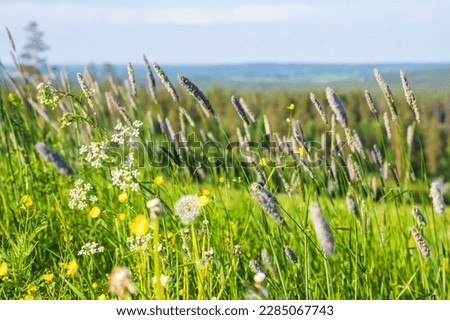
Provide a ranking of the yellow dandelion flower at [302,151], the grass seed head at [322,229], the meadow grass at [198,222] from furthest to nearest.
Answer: the yellow dandelion flower at [302,151] < the meadow grass at [198,222] < the grass seed head at [322,229]

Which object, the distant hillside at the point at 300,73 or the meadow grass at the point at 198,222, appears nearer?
the meadow grass at the point at 198,222

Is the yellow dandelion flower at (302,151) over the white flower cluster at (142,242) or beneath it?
over

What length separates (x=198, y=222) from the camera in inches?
101

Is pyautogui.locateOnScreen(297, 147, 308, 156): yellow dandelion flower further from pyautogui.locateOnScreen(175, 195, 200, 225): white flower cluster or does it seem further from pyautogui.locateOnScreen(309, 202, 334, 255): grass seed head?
pyautogui.locateOnScreen(309, 202, 334, 255): grass seed head

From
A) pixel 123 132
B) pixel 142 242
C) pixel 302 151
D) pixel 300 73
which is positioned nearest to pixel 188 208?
pixel 142 242

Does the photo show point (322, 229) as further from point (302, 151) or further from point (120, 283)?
point (302, 151)

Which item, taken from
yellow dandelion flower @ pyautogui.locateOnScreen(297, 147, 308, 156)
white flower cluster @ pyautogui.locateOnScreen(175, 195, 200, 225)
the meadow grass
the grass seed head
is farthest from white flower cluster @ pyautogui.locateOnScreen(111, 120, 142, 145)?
the grass seed head

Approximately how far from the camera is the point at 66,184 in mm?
2986

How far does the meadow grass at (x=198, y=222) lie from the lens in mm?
1929

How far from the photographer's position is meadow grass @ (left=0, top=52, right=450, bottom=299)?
193 centimetres

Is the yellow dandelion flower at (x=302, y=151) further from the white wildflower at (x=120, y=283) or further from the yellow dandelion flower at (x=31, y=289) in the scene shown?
the yellow dandelion flower at (x=31, y=289)

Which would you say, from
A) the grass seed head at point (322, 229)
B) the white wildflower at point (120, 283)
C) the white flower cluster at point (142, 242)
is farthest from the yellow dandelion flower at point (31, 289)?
the grass seed head at point (322, 229)
